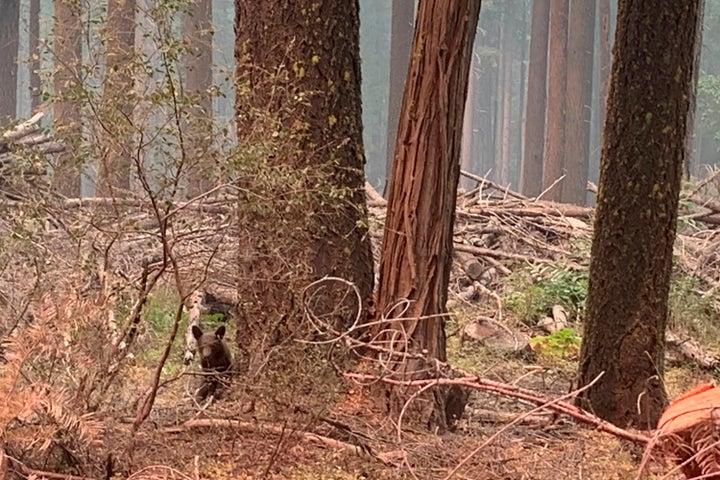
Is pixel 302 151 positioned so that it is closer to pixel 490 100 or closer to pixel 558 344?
pixel 558 344

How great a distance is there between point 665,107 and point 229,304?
4800mm

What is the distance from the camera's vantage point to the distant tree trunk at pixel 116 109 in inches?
165

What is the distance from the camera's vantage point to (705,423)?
376 cm

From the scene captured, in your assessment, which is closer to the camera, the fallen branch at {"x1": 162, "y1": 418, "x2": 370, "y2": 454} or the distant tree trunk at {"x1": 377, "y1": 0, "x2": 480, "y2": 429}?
the fallen branch at {"x1": 162, "y1": 418, "x2": 370, "y2": 454}

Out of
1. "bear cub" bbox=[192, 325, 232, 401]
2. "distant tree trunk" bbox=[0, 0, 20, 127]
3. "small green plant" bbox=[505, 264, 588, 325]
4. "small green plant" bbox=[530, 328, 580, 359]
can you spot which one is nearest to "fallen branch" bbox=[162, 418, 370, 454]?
"bear cub" bbox=[192, 325, 232, 401]

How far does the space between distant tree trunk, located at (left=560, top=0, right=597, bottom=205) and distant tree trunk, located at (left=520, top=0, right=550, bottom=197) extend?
1699mm

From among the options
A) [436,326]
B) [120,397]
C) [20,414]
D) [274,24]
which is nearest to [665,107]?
[436,326]

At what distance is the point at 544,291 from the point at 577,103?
14.0m

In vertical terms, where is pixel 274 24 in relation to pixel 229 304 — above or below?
above

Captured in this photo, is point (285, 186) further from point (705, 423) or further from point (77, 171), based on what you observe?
point (705, 423)

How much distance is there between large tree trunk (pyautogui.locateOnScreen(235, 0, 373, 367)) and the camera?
15.9 ft

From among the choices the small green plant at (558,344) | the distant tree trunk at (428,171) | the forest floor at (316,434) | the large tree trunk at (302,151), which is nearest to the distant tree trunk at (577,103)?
the small green plant at (558,344)

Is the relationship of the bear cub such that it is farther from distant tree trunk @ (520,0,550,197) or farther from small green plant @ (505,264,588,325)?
distant tree trunk @ (520,0,550,197)

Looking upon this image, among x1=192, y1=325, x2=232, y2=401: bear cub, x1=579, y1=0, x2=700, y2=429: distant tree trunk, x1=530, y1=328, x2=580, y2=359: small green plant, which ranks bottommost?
x1=530, y1=328, x2=580, y2=359: small green plant
